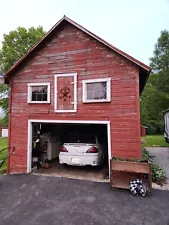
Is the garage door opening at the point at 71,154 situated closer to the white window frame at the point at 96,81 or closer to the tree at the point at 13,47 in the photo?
the white window frame at the point at 96,81

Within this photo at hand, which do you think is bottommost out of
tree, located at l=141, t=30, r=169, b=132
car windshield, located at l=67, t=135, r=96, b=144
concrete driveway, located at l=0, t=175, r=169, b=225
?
concrete driveway, located at l=0, t=175, r=169, b=225

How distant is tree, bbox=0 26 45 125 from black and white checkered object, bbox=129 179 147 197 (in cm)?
1342

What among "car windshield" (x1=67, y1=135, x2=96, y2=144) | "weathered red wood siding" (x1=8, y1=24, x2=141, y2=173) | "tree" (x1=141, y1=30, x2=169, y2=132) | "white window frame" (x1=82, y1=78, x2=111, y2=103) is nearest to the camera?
"weathered red wood siding" (x1=8, y1=24, x2=141, y2=173)

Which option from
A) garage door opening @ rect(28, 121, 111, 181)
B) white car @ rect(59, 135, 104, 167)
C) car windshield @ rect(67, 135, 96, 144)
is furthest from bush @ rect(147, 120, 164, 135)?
white car @ rect(59, 135, 104, 167)

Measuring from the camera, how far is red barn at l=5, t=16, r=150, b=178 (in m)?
6.68

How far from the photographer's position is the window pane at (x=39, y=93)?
7.90m

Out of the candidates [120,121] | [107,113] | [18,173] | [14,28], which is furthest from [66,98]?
[14,28]

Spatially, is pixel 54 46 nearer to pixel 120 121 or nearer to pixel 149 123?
pixel 120 121

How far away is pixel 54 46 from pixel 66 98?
259cm

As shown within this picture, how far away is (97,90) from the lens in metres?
7.22

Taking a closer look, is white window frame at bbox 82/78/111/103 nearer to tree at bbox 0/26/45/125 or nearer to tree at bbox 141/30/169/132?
tree at bbox 0/26/45/125

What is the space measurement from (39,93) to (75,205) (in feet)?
17.0

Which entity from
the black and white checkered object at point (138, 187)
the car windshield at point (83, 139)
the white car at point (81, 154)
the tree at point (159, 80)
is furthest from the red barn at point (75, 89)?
the tree at point (159, 80)

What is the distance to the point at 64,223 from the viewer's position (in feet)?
12.4
